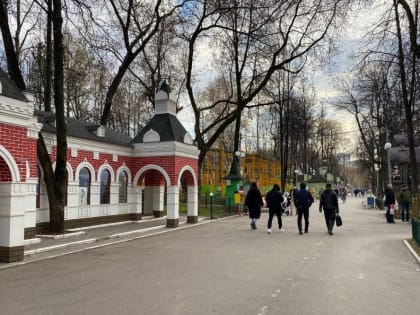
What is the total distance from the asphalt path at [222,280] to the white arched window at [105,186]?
580 centimetres

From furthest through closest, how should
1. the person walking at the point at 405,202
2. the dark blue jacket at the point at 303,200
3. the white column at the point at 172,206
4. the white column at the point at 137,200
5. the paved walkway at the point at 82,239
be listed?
1. the white column at the point at 137,200
2. the person walking at the point at 405,202
3. the white column at the point at 172,206
4. the dark blue jacket at the point at 303,200
5. the paved walkway at the point at 82,239

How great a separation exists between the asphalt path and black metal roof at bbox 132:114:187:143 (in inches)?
268

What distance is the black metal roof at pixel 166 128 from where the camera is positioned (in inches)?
720

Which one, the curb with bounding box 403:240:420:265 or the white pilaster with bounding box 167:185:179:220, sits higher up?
the white pilaster with bounding box 167:185:179:220

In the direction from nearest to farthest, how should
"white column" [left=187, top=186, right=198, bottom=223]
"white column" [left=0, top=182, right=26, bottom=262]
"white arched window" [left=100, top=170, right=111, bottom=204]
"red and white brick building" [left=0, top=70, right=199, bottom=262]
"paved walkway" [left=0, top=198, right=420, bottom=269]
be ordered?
"white column" [left=0, top=182, right=26, bottom=262]
"paved walkway" [left=0, top=198, right=420, bottom=269]
"red and white brick building" [left=0, top=70, right=199, bottom=262]
"white arched window" [left=100, top=170, right=111, bottom=204]
"white column" [left=187, top=186, right=198, bottom=223]

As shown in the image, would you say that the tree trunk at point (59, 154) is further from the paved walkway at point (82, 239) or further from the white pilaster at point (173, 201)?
the white pilaster at point (173, 201)

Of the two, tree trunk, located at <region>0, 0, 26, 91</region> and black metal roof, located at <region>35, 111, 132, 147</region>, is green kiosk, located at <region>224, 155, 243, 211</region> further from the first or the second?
tree trunk, located at <region>0, 0, 26, 91</region>

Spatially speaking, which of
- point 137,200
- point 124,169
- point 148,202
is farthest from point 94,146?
point 148,202

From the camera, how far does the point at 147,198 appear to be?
890 inches

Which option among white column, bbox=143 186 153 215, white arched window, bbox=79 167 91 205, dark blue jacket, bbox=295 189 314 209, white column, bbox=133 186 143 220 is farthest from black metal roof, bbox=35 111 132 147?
dark blue jacket, bbox=295 189 314 209

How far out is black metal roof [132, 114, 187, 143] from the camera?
18281mm

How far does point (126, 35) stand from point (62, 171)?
24.0 feet

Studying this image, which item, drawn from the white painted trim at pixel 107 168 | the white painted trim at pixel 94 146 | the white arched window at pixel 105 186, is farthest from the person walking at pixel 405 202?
the white arched window at pixel 105 186

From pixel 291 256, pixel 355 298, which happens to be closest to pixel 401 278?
pixel 355 298
